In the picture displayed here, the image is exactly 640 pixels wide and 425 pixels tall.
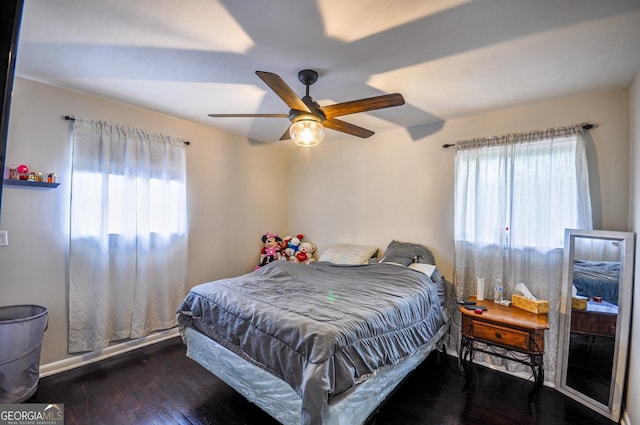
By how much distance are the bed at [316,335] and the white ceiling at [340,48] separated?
1687mm

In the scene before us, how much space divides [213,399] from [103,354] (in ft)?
4.53

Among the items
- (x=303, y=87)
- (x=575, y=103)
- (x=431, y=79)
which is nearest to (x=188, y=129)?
(x=303, y=87)

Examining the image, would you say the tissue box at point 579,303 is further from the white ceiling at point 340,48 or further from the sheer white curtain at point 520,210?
the white ceiling at point 340,48

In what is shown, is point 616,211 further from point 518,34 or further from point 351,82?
point 351,82

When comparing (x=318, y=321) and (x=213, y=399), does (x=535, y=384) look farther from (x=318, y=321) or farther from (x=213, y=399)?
(x=213, y=399)

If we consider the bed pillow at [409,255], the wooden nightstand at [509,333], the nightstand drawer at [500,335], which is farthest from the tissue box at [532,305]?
Answer: the bed pillow at [409,255]

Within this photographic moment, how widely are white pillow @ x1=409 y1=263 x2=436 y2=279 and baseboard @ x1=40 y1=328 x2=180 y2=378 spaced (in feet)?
9.10

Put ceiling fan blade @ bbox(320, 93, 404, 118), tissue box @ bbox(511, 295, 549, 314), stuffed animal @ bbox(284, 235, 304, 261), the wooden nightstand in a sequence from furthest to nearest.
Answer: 1. stuffed animal @ bbox(284, 235, 304, 261)
2. tissue box @ bbox(511, 295, 549, 314)
3. the wooden nightstand
4. ceiling fan blade @ bbox(320, 93, 404, 118)

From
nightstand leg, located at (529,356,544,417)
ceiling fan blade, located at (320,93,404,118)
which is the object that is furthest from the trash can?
nightstand leg, located at (529,356,544,417)

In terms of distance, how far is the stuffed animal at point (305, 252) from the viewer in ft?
13.8

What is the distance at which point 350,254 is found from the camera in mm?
3615

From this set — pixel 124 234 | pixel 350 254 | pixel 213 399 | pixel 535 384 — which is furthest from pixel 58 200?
pixel 535 384

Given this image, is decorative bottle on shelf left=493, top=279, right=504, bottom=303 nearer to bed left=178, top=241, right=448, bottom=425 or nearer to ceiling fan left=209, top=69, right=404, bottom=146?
bed left=178, top=241, right=448, bottom=425

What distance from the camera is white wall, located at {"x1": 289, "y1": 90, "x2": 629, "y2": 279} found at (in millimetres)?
2398
